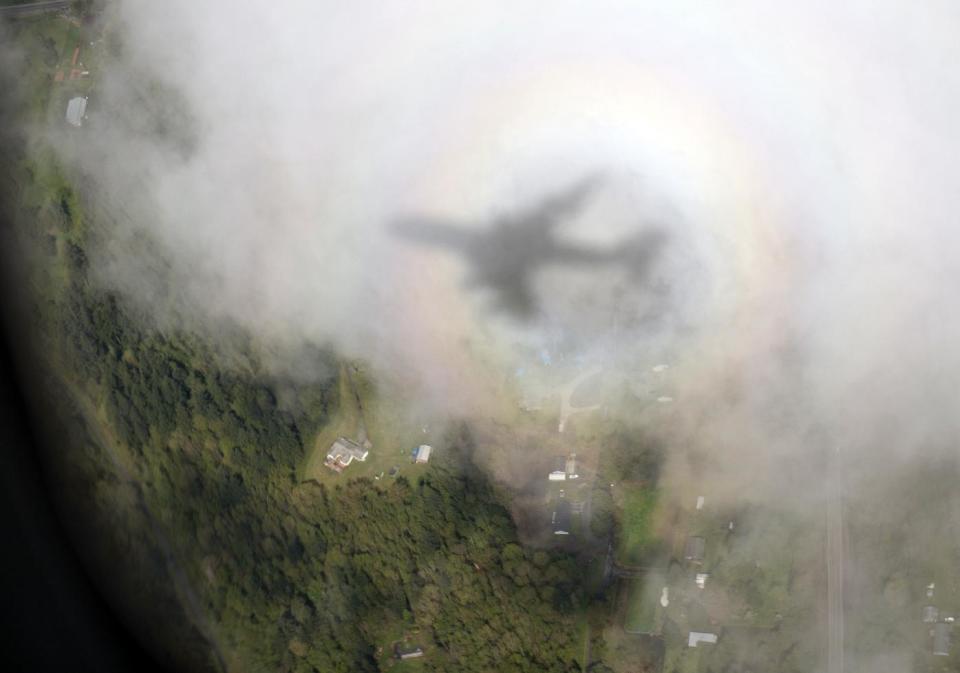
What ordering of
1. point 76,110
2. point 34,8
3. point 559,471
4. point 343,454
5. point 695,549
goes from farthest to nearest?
point 34,8
point 76,110
point 343,454
point 559,471
point 695,549

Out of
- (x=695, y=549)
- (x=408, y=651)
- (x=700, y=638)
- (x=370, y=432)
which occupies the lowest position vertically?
(x=408, y=651)

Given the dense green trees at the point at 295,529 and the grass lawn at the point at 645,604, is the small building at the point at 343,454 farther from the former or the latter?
the grass lawn at the point at 645,604

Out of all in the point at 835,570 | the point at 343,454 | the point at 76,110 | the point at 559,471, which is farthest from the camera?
the point at 76,110

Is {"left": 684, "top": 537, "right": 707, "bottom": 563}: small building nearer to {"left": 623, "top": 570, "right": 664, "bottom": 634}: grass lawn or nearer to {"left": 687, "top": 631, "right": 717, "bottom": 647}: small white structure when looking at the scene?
{"left": 623, "top": 570, "right": 664, "bottom": 634}: grass lawn

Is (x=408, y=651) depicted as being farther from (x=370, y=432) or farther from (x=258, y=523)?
(x=370, y=432)

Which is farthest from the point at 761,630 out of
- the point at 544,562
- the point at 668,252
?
the point at 668,252

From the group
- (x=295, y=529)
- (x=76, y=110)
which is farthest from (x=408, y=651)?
(x=76, y=110)
